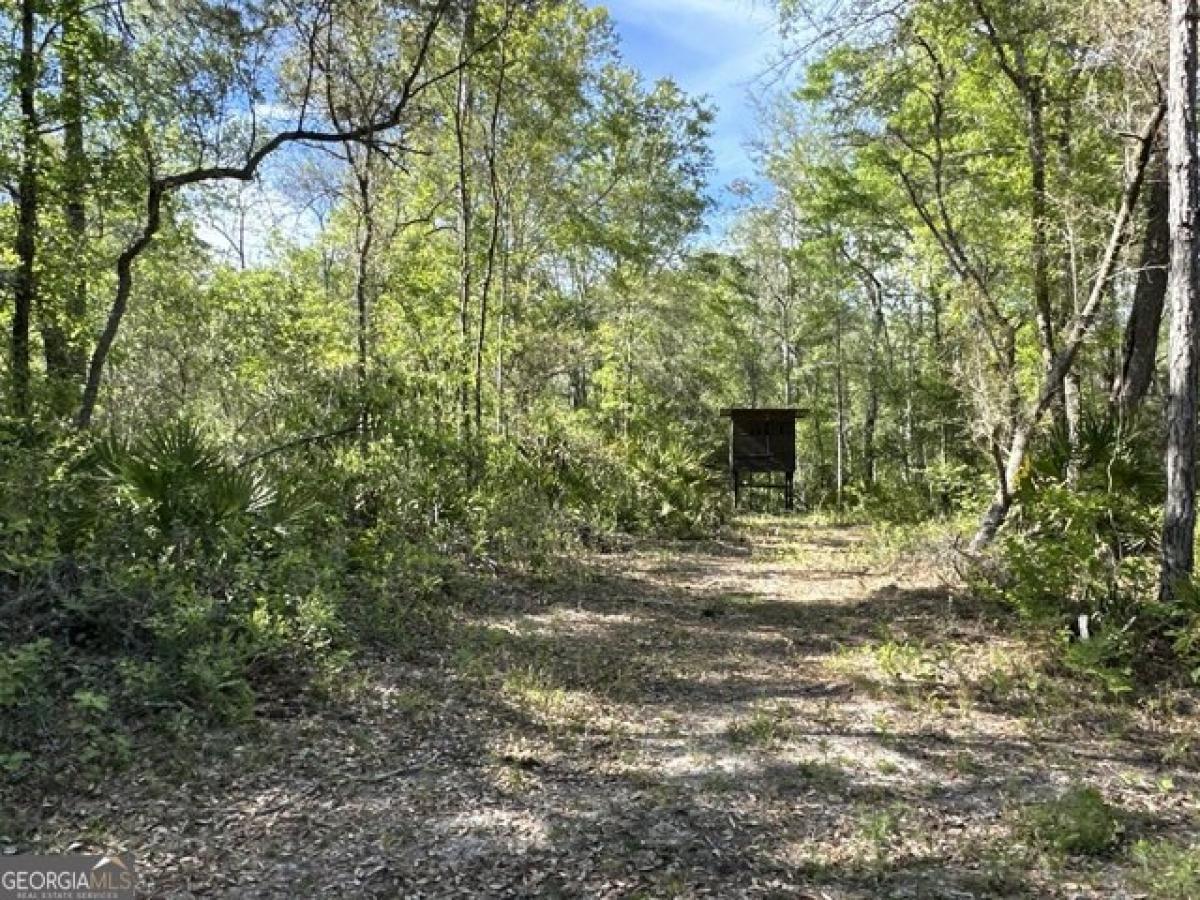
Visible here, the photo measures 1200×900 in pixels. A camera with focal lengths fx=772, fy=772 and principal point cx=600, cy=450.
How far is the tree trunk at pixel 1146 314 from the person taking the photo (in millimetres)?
7418

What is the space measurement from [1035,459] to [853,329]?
1691 cm

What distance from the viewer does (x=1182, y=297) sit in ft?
15.6

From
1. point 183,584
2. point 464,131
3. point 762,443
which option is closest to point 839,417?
point 762,443

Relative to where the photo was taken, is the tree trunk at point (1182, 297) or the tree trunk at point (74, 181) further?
the tree trunk at point (74, 181)

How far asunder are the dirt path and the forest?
0.03 metres

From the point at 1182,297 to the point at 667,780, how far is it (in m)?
4.28

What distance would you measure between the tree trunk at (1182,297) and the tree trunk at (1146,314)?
283 centimetres

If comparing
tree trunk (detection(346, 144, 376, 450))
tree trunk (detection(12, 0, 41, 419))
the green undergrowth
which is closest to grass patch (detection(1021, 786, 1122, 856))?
the green undergrowth

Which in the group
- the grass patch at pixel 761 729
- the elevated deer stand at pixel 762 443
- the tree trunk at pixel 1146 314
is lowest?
the grass patch at pixel 761 729

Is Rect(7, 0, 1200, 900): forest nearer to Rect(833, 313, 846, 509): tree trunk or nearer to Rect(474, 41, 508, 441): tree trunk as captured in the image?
Rect(474, 41, 508, 441): tree trunk

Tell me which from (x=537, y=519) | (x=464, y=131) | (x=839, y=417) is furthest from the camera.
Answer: (x=839, y=417)

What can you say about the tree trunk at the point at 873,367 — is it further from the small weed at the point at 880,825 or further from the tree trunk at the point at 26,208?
the tree trunk at the point at 26,208

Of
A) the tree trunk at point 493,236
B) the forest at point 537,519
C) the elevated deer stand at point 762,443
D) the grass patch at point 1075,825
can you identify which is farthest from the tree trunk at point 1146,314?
the elevated deer stand at point 762,443

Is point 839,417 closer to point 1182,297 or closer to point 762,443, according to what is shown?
point 762,443
